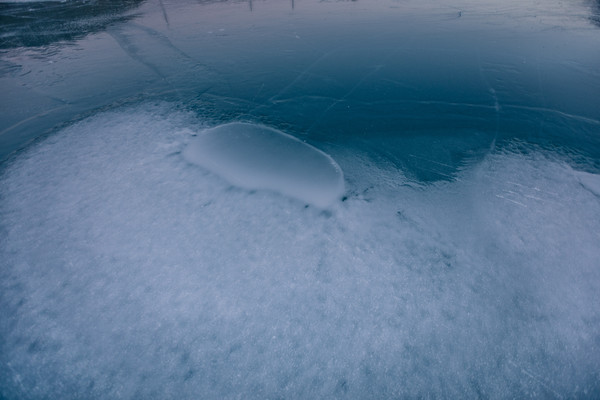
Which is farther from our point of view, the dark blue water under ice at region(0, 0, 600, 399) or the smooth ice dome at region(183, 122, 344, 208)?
the smooth ice dome at region(183, 122, 344, 208)

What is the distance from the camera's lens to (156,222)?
212 centimetres

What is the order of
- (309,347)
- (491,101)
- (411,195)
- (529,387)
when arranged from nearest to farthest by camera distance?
(529,387) → (309,347) → (411,195) → (491,101)

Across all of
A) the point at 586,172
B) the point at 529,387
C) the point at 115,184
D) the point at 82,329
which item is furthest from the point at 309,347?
the point at 586,172

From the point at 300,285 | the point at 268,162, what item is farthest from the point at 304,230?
the point at 268,162

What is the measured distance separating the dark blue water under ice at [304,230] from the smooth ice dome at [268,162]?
2 centimetres

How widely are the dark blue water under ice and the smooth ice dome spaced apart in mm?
21

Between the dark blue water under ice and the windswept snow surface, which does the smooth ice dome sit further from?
the windswept snow surface

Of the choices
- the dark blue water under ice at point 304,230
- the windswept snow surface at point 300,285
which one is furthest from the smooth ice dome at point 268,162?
→ the windswept snow surface at point 300,285

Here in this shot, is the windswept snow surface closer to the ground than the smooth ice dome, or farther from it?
closer to the ground

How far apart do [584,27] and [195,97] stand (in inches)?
301

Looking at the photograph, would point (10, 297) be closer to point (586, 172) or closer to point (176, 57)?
point (176, 57)

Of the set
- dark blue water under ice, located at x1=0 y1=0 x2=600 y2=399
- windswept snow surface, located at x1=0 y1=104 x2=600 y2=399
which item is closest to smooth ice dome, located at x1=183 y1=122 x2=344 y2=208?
dark blue water under ice, located at x1=0 y1=0 x2=600 y2=399

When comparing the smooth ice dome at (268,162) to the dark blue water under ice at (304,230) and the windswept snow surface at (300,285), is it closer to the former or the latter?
the dark blue water under ice at (304,230)

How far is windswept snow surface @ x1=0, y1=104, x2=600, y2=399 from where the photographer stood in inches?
55.9
